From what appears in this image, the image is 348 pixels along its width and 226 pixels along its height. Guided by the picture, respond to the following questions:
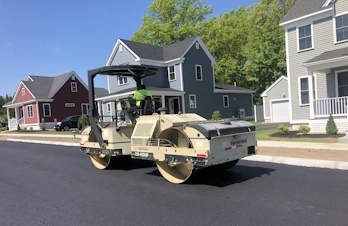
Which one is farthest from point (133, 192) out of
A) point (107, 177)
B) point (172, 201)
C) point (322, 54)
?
point (322, 54)

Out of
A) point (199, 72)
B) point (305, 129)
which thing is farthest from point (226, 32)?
point (305, 129)

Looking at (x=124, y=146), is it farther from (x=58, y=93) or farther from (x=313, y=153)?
(x=58, y=93)

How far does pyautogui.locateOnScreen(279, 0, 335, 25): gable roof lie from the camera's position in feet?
52.3

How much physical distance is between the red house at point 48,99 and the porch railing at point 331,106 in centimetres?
3303

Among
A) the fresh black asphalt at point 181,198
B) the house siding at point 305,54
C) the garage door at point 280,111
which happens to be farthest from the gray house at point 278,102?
the fresh black asphalt at point 181,198

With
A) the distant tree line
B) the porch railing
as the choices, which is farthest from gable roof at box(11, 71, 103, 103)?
the porch railing

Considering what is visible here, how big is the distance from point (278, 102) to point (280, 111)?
2.64 ft

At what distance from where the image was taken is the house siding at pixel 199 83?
28359 mm

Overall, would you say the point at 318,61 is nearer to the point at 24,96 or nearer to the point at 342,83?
the point at 342,83

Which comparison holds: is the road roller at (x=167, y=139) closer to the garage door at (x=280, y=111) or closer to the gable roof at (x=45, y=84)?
the garage door at (x=280, y=111)

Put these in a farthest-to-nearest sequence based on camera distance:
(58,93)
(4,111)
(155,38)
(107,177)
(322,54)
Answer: (4,111)
(155,38)
(58,93)
(322,54)
(107,177)

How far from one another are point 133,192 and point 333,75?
46.5 feet

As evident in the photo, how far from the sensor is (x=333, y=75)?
52.1 feet

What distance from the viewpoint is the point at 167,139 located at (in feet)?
22.1
